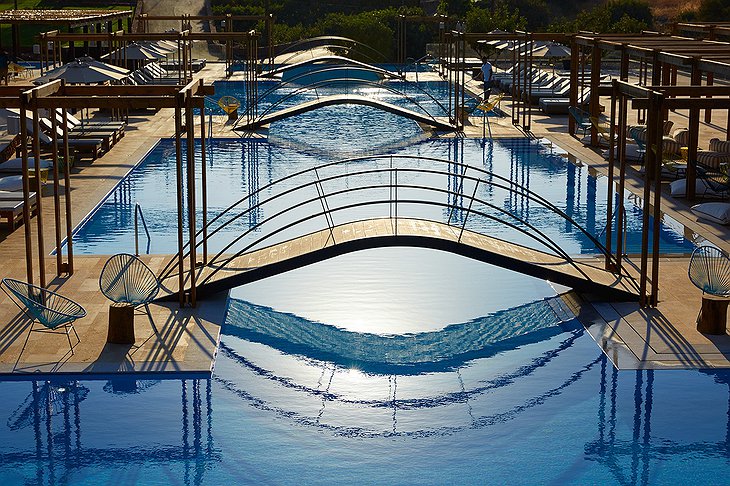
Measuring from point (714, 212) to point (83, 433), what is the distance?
11.5 m

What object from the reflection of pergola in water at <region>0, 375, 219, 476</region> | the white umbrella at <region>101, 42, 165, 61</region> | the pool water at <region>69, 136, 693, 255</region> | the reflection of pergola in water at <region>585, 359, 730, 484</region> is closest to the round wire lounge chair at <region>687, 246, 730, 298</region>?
the reflection of pergola in water at <region>585, 359, 730, 484</region>

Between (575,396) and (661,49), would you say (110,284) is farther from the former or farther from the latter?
(661,49)

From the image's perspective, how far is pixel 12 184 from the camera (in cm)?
1805

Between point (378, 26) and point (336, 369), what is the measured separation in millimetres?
40873

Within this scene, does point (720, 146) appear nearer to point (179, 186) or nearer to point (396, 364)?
point (396, 364)

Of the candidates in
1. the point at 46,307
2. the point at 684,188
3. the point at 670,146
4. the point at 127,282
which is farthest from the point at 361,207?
the point at 46,307

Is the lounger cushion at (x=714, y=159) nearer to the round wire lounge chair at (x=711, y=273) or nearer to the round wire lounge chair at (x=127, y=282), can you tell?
the round wire lounge chair at (x=711, y=273)

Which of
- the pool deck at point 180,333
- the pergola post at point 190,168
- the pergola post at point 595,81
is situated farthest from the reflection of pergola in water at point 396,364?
the pergola post at point 595,81

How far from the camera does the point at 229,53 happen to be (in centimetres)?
4384

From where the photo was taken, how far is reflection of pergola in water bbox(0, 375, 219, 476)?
9.23 metres

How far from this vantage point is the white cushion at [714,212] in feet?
56.0

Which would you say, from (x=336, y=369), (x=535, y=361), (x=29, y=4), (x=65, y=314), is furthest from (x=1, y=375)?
(x=29, y=4)

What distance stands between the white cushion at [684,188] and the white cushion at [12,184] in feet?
38.1

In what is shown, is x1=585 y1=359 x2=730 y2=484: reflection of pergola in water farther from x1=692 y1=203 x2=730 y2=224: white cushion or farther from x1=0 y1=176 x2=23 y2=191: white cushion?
x1=0 y1=176 x2=23 y2=191: white cushion
